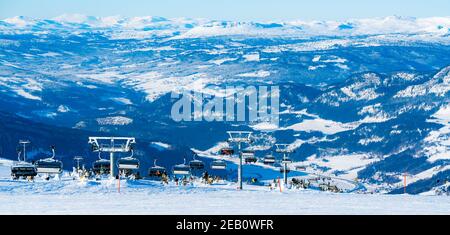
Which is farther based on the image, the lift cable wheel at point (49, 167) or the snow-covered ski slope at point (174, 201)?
the lift cable wheel at point (49, 167)

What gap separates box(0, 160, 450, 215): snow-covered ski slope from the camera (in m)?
76.4

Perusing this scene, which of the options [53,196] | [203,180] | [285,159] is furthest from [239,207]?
[285,159]

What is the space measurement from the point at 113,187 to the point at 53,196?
963 cm

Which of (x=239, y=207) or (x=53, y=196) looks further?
(x=53, y=196)

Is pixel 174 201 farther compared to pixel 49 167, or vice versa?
pixel 49 167

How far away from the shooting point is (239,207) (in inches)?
3169

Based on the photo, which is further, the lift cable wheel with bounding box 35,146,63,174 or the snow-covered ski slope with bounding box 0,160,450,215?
the lift cable wheel with bounding box 35,146,63,174

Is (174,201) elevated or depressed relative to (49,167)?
elevated

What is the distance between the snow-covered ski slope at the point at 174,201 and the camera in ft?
251

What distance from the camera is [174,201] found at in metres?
86.9
